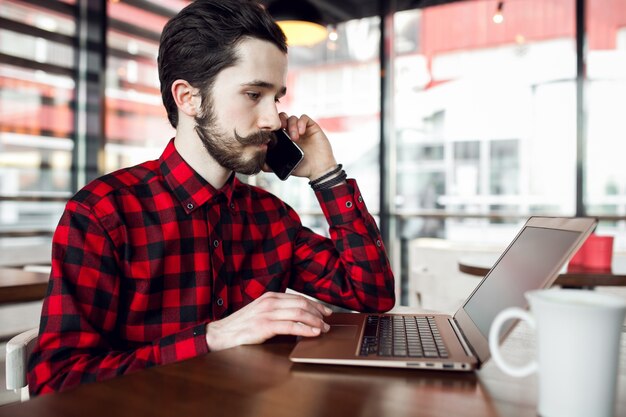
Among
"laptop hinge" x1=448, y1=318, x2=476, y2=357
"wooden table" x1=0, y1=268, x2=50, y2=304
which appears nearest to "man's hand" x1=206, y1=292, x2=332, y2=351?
"laptop hinge" x1=448, y1=318, x2=476, y2=357

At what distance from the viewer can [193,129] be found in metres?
1.30

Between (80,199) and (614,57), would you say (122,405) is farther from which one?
(614,57)

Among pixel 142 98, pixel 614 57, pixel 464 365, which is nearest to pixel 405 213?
pixel 614 57

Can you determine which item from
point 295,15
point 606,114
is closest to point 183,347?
point 295,15

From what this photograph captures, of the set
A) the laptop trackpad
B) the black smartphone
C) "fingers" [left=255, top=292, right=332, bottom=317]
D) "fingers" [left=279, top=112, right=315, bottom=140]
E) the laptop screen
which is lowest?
the laptop trackpad

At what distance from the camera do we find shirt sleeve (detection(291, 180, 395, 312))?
138 centimetres

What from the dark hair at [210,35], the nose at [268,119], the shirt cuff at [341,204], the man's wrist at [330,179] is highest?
the dark hair at [210,35]

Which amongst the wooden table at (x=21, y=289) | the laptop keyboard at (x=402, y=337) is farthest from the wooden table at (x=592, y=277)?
the wooden table at (x=21, y=289)

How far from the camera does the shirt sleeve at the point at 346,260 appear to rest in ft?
4.52

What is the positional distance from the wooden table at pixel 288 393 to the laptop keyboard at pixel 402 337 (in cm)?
5

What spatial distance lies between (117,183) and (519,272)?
32.5 inches

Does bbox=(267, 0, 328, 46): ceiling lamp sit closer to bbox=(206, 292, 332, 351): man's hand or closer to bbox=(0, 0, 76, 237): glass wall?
bbox=(0, 0, 76, 237): glass wall

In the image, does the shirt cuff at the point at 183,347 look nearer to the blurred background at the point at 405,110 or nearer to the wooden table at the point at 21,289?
the wooden table at the point at 21,289

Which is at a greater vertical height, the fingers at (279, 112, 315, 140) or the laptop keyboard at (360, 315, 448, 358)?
the fingers at (279, 112, 315, 140)
